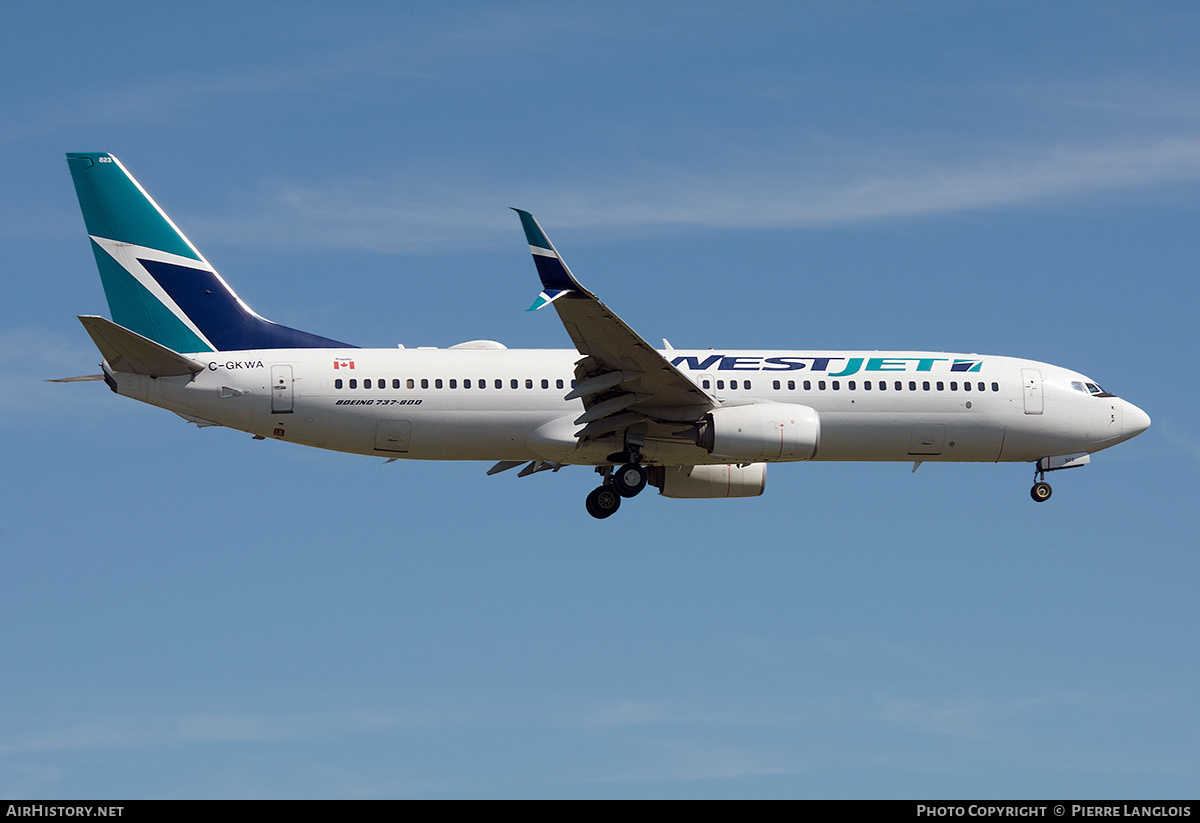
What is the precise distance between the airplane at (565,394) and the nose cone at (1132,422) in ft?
1.08

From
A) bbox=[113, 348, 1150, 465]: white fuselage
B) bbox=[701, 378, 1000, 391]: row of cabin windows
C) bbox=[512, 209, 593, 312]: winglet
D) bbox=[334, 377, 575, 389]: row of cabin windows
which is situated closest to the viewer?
bbox=[512, 209, 593, 312]: winglet

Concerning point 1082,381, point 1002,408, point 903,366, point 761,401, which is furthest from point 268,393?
point 1082,381

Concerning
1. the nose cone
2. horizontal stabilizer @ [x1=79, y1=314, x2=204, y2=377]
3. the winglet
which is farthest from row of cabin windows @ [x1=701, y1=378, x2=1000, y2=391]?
horizontal stabilizer @ [x1=79, y1=314, x2=204, y2=377]

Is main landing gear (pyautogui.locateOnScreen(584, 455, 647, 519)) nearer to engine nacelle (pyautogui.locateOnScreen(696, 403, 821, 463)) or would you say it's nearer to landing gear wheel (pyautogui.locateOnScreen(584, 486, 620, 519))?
landing gear wheel (pyautogui.locateOnScreen(584, 486, 620, 519))

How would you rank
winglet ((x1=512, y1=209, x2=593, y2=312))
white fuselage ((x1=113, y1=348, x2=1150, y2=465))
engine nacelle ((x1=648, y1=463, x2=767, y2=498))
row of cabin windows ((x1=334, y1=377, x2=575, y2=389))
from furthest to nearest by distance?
engine nacelle ((x1=648, y1=463, x2=767, y2=498)) < row of cabin windows ((x1=334, y1=377, x2=575, y2=389)) < white fuselage ((x1=113, y1=348, x2=1150, y2=465)) < winglet ((x1=512, y1=209, x2=593, y2=312))

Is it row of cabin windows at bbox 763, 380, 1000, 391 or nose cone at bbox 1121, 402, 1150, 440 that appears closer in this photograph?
row of cabin windows at bbox 763, 380, 1000, 391

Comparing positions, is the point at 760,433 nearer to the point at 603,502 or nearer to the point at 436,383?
the point at 603,502

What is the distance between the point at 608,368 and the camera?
35.9 meters

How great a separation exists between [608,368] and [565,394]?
197 centimetres

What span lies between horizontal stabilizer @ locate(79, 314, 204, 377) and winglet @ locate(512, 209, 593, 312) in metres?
10.1

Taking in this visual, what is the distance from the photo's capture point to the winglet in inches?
1236
